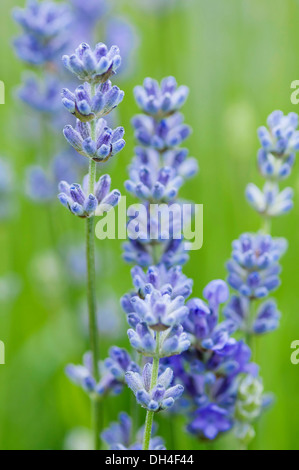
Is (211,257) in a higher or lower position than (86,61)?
lower

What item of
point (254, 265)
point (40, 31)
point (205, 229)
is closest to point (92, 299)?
point (254, 265)

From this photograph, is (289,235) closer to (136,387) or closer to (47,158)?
(47,158)

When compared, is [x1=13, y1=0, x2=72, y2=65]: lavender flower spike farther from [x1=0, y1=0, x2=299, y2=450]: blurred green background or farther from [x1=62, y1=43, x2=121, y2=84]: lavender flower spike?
[x1=62, y1=43, x2=121, y2=84]: lavender flower spike

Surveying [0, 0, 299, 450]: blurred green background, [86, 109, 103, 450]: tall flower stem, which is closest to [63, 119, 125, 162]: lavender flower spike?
[86, 109, 103, 450]: tall flower stem

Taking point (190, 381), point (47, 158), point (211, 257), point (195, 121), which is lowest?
point (190, 381)

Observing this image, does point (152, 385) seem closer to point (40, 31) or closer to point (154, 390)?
point (154, 390)

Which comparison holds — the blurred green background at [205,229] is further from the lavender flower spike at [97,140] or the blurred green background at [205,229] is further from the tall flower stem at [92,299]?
the lavender flower spike at [97,140]

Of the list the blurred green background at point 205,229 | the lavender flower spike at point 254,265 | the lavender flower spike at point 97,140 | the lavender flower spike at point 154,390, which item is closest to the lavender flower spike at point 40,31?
the blurred green background at point 205,229
